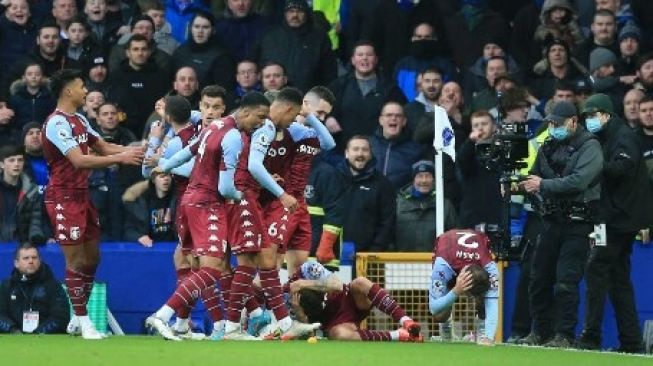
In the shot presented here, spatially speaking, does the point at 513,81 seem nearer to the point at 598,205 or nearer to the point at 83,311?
the point at 598,205

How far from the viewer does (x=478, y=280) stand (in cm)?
1794

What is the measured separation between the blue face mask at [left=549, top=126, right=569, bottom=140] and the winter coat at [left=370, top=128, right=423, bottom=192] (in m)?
4.07

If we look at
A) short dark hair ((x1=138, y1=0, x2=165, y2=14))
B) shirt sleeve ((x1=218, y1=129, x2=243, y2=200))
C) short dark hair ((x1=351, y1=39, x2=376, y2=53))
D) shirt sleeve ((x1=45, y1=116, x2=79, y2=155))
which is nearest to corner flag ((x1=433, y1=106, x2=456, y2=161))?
shirt sleeve ((x1=218, y1=129, x2=243, y2=200))

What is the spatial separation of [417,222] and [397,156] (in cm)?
139

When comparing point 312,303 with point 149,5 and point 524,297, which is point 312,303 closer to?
point 524,297

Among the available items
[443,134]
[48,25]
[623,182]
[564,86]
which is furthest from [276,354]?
[48,25]

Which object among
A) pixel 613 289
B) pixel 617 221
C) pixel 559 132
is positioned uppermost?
pixel 559 132

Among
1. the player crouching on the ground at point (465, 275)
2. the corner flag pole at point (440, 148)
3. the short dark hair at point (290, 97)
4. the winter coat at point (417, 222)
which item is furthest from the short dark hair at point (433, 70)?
the player crouching on the ground at point (465, 275)

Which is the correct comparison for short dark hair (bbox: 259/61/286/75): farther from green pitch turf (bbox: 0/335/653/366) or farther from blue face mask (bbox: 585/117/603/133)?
green pitch turf (bbox: 0/335/653/366)

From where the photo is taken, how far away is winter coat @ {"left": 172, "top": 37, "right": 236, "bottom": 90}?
24422mm

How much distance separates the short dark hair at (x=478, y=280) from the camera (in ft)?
58.9

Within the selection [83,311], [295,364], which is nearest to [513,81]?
[83,311]

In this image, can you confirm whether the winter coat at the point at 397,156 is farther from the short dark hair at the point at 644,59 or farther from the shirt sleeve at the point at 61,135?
the shirt sleeve at the point at 61,135

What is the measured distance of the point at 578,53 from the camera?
23938mm
